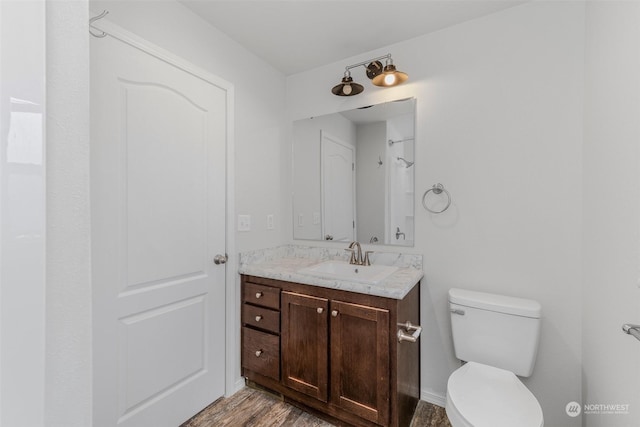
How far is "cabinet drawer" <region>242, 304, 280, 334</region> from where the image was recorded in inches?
71.8

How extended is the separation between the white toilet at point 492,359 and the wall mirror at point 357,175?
60 centimetres

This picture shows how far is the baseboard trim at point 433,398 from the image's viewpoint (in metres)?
1.81

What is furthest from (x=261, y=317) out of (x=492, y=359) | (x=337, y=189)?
(x=492, y=359)

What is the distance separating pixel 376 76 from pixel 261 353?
2.03 m

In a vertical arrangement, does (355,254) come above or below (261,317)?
above

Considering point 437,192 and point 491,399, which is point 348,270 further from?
point 491,399

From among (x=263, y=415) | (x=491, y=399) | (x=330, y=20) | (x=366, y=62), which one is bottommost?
(x=263, y=415)

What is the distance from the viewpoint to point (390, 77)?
71.9 inches

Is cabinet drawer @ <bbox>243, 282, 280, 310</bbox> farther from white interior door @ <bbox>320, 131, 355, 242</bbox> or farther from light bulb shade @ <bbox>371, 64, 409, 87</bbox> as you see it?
light bulb shade @ <bbox>371, 64, 409, 87</bbox>

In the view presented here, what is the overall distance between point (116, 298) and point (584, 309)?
7.80 feet

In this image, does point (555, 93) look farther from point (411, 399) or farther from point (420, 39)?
point (411, 399)

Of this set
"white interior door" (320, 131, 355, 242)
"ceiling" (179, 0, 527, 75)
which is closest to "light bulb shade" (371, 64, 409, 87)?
"ceiling" (179, 0, 527, 75)

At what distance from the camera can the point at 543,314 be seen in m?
1.57

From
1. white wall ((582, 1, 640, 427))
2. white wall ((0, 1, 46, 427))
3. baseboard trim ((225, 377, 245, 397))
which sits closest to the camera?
white wall ((0, 1, 46, 427))
